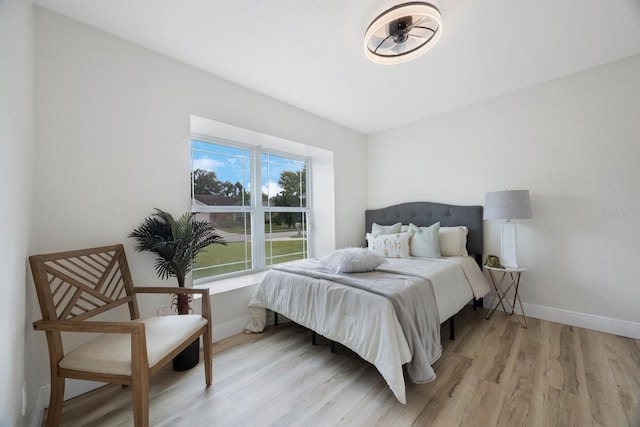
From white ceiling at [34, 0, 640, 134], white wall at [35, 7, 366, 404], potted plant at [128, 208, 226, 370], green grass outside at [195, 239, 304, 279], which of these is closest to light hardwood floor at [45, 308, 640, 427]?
potted plant at [128, 208, 226, 370]

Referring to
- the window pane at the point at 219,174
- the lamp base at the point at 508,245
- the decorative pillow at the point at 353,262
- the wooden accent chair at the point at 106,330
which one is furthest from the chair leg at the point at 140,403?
the lamp base at the point at 508,245

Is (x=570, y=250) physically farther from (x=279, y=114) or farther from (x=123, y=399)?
(x=123, y=399)

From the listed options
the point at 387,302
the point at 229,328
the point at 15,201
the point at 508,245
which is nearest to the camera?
the point at 15,201

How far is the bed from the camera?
1.50m

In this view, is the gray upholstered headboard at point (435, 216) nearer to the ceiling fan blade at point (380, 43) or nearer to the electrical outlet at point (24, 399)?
the ceiling fan blade at point (380, 43)

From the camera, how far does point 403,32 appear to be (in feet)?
5.49

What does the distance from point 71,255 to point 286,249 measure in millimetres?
2292

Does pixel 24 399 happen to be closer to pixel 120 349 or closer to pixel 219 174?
pixel 120 349

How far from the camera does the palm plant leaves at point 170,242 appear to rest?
1.78m

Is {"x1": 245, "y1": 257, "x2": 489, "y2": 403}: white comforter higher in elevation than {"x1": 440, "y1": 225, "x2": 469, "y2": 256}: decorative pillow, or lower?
lower

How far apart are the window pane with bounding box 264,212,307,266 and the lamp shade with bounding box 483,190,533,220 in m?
2.43

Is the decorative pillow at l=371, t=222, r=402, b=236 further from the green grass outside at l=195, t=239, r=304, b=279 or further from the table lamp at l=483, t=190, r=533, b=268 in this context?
the green grass outside at l=195, t=239, r=304, b=279

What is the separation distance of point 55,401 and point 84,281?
2.26 feet

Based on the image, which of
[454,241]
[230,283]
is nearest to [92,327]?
Result: [230,283]
